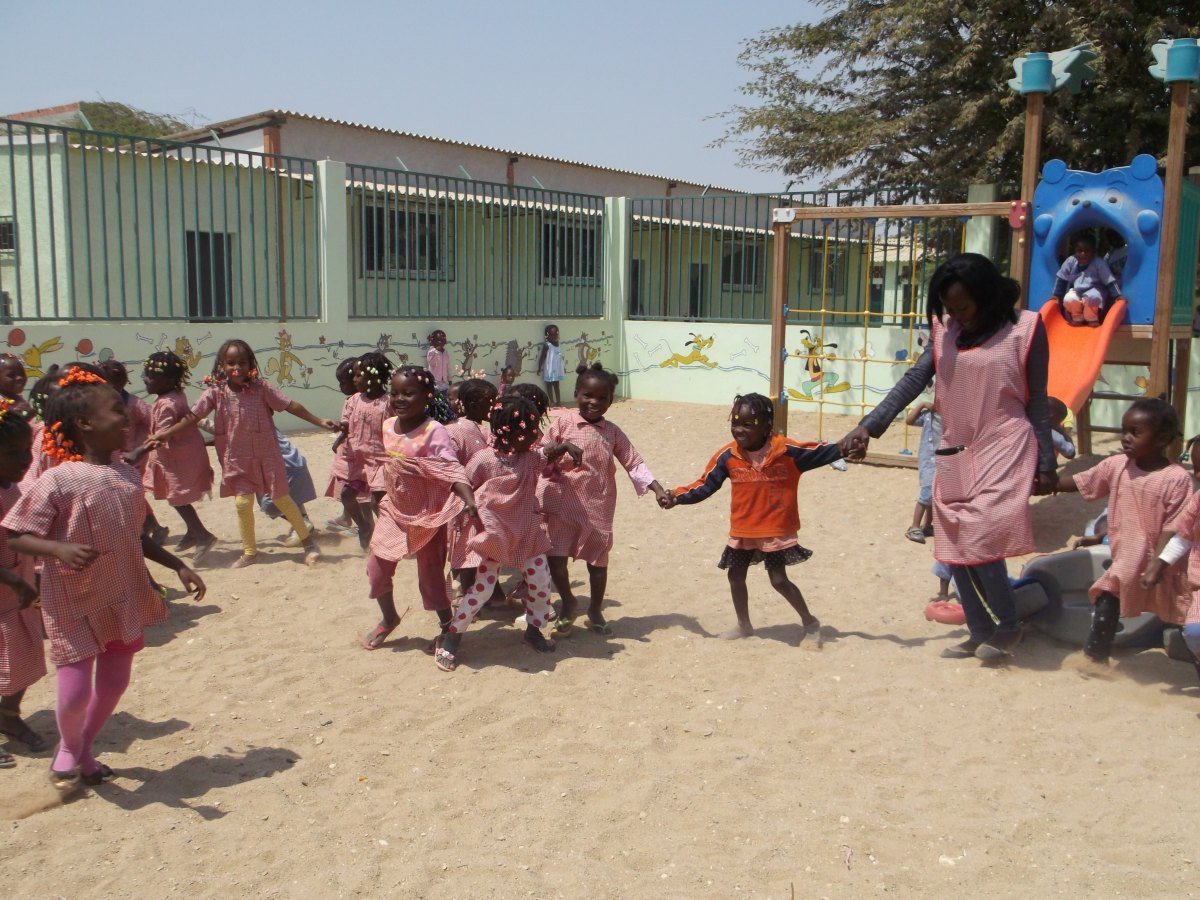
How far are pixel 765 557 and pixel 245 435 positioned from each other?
11.3ft

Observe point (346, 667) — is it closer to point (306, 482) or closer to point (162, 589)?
point (162, 589)

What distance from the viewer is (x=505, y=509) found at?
16.0 ft

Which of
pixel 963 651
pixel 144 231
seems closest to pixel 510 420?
pixel 963 651

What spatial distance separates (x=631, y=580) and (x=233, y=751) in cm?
296

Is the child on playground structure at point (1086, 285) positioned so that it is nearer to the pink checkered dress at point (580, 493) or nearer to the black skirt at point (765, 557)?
the black skirt at point (765, 557)

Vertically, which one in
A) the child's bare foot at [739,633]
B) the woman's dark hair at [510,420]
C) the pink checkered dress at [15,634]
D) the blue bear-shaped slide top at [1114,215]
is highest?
the blue bear-shaped slide top at [1114,215]

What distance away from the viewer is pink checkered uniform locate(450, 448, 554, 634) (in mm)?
4859

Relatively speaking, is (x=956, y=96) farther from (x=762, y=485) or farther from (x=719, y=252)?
(x=762, y=485)

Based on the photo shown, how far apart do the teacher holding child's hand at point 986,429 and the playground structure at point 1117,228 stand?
3775 millimetres

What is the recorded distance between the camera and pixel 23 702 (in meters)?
4.42

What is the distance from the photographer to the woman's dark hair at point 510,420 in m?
4.87

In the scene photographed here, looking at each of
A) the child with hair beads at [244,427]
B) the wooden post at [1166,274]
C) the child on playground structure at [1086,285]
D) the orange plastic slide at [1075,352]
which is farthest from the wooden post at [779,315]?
the child with hair beads at [244,427]

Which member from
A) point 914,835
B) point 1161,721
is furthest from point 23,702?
point 1161,721

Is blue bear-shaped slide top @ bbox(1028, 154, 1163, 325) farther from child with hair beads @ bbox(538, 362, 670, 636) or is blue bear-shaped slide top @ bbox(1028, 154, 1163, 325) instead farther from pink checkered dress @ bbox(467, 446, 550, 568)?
pink checkered dress @ bbox(467, 446, 550, 568)
